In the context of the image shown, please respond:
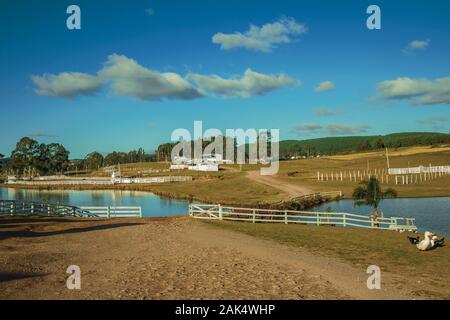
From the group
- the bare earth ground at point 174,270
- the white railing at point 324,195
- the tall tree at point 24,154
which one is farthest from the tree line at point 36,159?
the bare earth ground at point 174,270

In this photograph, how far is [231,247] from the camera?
18312 millimetres

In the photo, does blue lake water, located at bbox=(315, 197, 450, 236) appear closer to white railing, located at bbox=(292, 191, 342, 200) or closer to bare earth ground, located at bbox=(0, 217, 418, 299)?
white railing, located at bbox=(292, 191, 342, 200)

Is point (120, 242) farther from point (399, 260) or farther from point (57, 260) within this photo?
point (399, 260)

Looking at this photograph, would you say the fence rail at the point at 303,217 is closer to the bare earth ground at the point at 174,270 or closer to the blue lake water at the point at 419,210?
the blue lake water at the point at 419,210

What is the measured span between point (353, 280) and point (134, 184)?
98.0m

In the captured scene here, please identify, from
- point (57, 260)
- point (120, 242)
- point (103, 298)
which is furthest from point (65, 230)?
point (103, 298)

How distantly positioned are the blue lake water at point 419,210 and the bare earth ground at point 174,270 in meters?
21.1

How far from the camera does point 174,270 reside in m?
13.4

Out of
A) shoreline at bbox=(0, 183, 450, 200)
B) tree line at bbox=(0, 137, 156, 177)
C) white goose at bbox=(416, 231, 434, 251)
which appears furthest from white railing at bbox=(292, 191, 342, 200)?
tree line at bbox=(0, 137, 156, 177)

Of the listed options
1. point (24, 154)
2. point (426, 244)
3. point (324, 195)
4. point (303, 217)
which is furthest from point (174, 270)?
point (24, 154)

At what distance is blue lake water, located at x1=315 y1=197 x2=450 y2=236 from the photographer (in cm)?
3431

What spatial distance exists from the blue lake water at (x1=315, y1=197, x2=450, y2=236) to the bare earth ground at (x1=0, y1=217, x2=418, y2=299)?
2106 centimetres

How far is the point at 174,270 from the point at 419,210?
3973 cm

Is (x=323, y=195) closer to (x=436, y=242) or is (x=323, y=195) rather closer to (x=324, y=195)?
(x=324, y=195)
